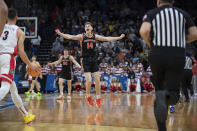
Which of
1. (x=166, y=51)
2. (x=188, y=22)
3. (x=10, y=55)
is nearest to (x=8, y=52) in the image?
(x=10, y=55)

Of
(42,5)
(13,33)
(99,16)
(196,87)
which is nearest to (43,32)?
(42,5)

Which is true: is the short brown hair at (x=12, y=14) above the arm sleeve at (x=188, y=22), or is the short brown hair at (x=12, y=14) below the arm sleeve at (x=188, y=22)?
above

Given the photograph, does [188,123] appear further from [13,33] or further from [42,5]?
[42,5]

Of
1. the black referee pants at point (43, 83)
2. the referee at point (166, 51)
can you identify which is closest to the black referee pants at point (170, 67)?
the referee at point (166, 51)

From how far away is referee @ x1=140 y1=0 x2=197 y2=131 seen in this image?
3188mm

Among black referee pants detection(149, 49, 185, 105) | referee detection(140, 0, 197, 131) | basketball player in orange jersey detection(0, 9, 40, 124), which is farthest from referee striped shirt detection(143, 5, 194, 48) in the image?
basketball player in orange jersey detection(0, 9, 40, 124)

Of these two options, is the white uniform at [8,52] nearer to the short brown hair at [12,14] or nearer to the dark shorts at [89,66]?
the short brown hair at [12,14]

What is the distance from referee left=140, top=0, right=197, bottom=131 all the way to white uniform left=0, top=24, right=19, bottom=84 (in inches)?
98.2

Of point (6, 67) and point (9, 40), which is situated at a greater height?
point (9, 40)

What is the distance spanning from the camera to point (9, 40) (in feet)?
15.7

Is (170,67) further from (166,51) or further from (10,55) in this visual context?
(10,55)

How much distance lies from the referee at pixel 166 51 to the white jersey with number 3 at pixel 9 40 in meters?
2.52

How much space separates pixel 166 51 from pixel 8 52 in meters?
2.79

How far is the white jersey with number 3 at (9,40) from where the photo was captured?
4742 millimetres
